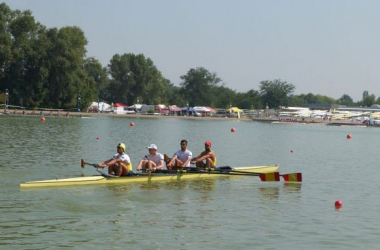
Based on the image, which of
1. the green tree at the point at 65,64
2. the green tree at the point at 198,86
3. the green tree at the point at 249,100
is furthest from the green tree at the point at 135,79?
the green tree at the point at 65,64

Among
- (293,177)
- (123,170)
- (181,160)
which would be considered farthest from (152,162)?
(293,177)

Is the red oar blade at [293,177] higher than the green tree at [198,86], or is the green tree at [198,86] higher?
the green tree at [198,86]

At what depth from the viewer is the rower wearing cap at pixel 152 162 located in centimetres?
1905

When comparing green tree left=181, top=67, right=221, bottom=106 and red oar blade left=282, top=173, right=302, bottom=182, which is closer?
red oar blade left=282, top=173, right=302, bottom=182

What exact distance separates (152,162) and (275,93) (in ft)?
498

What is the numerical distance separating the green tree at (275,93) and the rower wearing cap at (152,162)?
5924 inches

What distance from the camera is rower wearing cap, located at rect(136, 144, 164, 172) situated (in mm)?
19047

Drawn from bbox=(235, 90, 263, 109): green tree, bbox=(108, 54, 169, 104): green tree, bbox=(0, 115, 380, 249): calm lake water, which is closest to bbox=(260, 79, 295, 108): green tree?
bbox=(235, 90, 263, 109): green tree

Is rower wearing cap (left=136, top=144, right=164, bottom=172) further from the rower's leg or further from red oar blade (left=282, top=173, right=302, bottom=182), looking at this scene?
red oar blade (left=282, top=173, right=302, bottom=182)

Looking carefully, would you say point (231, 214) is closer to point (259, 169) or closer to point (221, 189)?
point (221, 189)

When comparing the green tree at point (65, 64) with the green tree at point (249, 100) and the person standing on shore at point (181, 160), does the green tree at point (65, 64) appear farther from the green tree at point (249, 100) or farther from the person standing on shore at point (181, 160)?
the green tree at point (249, 100)

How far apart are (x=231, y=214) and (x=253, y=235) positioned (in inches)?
85.8

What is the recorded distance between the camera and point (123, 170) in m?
18.5

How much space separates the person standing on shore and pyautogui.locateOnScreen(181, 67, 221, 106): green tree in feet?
458
